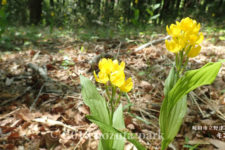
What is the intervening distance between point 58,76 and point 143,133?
141 centimetres

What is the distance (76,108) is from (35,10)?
30.8ft

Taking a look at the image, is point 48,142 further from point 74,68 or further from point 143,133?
point 74,68

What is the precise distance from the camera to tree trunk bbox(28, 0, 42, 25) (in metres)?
8.95

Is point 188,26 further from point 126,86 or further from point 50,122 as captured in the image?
point 50,122

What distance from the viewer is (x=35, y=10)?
9148mm

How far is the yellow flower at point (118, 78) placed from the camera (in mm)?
904

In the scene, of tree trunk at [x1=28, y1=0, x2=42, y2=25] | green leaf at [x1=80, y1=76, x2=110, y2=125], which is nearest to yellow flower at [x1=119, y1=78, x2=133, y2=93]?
green leaf at [x1=80, y1=76, x2=110, y2=125]

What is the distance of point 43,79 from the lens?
202 centimetres

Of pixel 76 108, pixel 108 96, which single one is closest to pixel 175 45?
pixel 108 96

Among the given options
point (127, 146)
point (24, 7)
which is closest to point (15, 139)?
point (127, 146)

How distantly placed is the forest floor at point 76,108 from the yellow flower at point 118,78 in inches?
20.8

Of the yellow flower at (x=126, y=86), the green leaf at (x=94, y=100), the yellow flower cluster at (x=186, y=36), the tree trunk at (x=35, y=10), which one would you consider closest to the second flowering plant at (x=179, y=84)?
the yellow flower cluster at (x=186, y=36)

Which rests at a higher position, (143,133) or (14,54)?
(14,54)

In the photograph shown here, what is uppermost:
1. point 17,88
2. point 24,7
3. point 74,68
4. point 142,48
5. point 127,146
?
point 24,7
